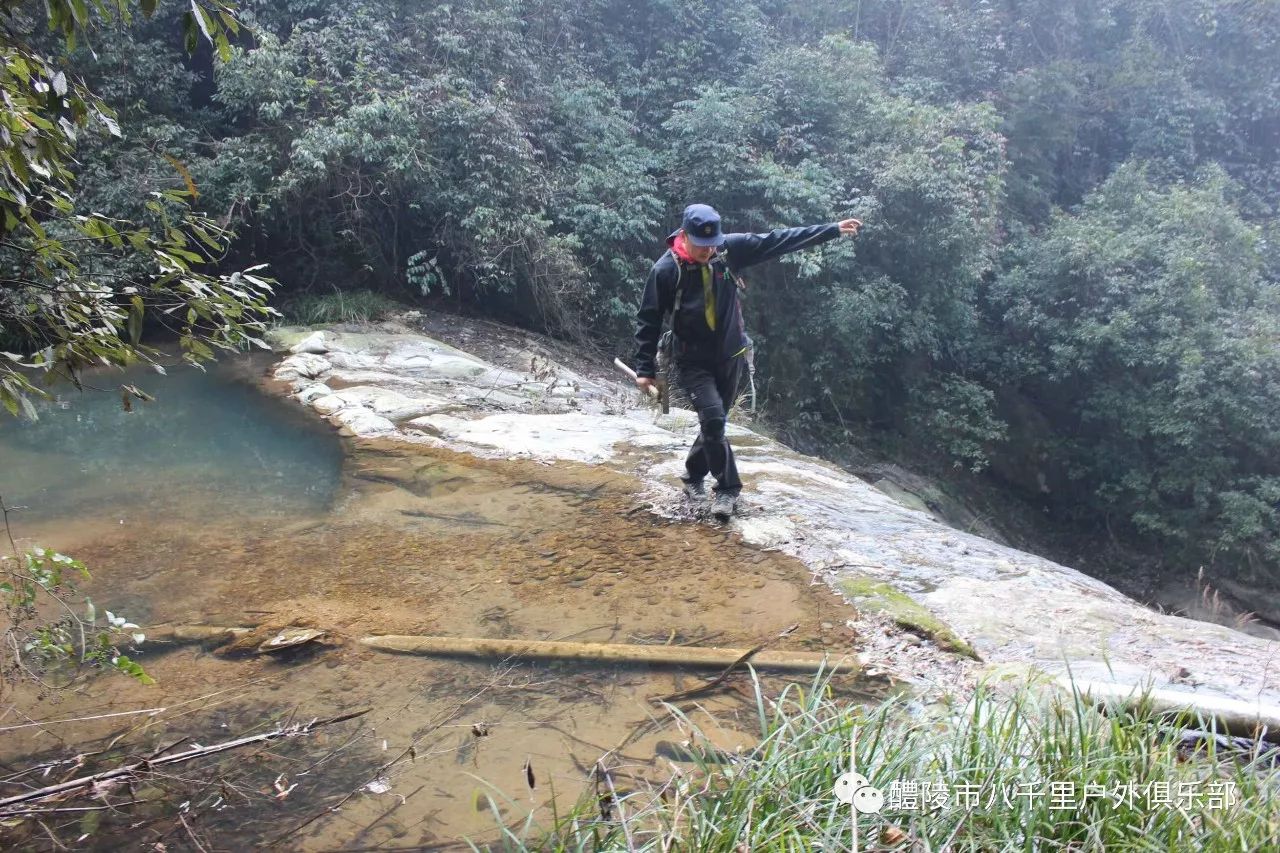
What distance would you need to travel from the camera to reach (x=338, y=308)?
33.6 feet

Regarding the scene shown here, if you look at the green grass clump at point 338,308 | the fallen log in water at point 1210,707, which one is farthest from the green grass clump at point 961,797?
the green grass clump at point 338,308

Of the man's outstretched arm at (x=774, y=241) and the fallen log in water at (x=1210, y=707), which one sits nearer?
the fallen log in water at (x=1210, y=707)

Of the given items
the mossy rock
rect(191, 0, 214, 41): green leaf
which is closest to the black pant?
the mossy rock

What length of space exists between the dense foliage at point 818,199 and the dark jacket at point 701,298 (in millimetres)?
6261

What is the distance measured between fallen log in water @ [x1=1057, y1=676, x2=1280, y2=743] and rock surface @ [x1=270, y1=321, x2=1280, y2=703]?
0.14m

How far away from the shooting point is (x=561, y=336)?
37.8 ft

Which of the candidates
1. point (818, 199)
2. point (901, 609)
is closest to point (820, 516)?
point (901, 609)

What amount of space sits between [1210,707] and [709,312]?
251 centimetres

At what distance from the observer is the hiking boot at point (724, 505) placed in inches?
170

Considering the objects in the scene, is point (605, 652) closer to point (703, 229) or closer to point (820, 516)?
point (820, 516)

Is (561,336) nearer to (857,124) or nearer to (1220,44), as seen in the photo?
(857,124)

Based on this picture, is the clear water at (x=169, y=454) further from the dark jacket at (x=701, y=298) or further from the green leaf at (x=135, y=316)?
the green leaf at (x=135, y=316)

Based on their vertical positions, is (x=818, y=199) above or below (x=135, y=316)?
above

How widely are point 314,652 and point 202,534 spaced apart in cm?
169
